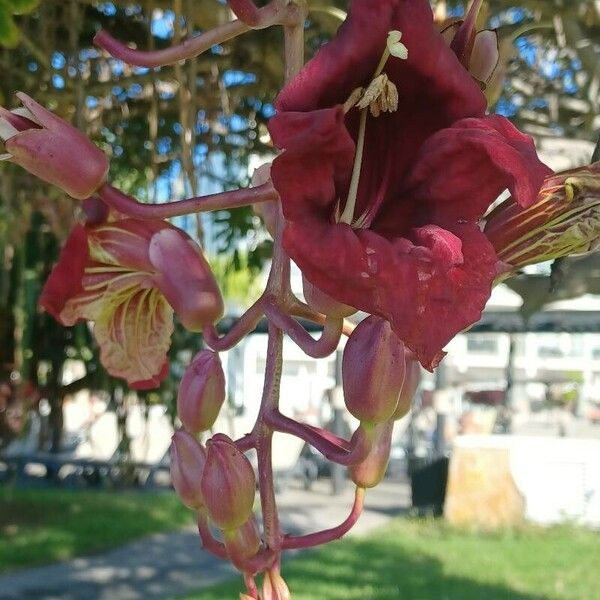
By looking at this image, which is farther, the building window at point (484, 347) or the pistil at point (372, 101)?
the building window at point (484, 347)

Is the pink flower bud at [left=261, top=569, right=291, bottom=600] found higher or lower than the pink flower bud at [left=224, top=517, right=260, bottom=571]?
lower

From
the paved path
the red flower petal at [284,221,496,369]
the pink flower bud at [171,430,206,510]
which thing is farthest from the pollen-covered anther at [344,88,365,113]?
the paved path

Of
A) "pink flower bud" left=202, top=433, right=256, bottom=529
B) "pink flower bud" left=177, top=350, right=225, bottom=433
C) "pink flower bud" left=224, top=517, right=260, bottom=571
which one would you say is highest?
"pink flower bud" left=177, top=350, right=225, bottom=433

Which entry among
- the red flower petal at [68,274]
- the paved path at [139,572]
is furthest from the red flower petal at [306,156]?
the paved path at [139,572]

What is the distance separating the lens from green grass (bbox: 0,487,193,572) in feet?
23.8

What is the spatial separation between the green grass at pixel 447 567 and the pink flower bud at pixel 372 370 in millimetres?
5106

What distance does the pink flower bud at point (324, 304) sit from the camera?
2.36 feet

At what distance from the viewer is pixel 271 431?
81 cm

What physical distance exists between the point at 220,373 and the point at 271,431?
0.34 ft

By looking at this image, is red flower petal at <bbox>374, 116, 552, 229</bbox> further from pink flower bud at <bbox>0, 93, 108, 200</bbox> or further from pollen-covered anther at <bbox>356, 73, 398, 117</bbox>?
pink flower bud at <bbox>0, 93, 108, 200</bbox>

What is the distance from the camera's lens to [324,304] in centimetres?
73

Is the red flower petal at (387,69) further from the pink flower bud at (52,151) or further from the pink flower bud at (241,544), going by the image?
the pink flower bud at (241,544)

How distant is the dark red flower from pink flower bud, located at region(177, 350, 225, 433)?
23 cm

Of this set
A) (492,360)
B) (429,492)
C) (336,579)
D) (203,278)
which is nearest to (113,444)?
(429,492)
